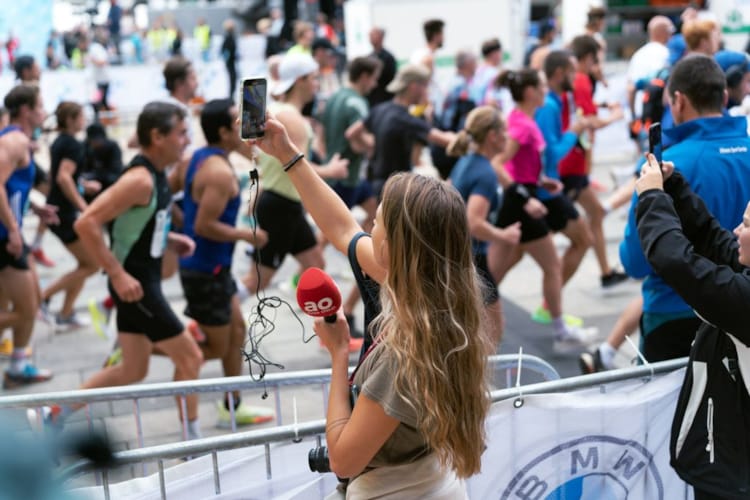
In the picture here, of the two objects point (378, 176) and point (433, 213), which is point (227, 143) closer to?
point (378, 176)

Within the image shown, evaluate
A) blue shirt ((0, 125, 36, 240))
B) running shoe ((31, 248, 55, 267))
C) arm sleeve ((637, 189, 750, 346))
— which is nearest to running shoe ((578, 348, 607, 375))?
arm sleeve ((637, 189, 750, 346))

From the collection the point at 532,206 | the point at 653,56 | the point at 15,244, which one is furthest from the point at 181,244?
the point at 653,56

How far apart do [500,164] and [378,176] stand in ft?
4.92

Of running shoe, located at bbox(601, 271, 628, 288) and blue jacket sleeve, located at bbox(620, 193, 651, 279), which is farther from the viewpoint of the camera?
running shoe, located at bbox(601, 271, 628, 288)

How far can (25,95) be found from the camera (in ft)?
21.3

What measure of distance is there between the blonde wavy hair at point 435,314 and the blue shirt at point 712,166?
5.31ft

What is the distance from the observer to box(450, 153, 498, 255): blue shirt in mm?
5723

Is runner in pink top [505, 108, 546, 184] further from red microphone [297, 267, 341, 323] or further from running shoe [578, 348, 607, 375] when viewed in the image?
red microphone [297, 267, 341, 323]

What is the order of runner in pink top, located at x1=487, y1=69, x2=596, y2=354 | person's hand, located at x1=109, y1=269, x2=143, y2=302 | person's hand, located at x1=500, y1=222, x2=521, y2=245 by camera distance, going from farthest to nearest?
runner in pink top, located at x1=487, y1=69, x2=596, y2=354 → person's hand, located at x1=500, y1=222, x2=521, y2=245 → person's hand, located at x1=109, y1=269, x2=143, y2=302

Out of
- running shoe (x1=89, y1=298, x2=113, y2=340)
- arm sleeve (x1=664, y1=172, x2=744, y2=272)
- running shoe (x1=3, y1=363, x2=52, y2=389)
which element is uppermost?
arm sleeve (x1=664, y1=172, x2=744, y2=272)

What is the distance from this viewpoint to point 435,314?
2363 mm

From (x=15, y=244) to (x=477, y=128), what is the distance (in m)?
2.93

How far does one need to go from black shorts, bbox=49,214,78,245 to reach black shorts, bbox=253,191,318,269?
5.68 ft

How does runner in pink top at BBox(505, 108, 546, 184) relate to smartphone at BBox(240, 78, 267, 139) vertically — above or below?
below
